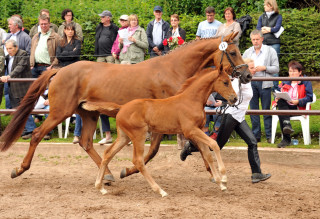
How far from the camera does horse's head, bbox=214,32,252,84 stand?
26.4ft

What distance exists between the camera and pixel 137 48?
38.4 ft

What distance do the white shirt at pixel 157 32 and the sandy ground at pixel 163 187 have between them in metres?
2.81

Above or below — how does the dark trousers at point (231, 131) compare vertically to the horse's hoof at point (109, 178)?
above

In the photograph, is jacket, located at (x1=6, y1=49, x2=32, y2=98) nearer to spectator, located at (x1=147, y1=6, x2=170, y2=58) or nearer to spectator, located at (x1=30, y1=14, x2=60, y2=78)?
spectator, located at (x1=30, y1=14, x2=60, y2=78)

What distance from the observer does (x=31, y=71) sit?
39.9ft

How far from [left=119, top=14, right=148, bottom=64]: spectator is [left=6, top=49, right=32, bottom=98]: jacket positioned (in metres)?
1.82

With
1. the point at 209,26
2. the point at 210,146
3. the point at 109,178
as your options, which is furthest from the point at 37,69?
the point at 210,146

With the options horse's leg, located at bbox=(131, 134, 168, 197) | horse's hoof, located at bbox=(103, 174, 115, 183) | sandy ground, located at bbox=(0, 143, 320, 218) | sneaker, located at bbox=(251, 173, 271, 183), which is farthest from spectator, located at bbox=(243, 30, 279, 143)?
horse's leg, located at bbox=(131, 134, 168, 197)

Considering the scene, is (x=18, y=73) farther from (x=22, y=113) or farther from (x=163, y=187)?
(x=163, y=187)

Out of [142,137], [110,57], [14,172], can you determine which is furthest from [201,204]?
[110,57]

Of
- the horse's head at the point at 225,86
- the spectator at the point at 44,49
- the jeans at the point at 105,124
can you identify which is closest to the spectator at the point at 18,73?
the spectator at the point at 44,49

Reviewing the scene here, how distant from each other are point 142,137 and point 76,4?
9598 mm

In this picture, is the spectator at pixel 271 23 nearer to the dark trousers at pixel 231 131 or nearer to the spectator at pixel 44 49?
the dark trousers at pixel 231 131

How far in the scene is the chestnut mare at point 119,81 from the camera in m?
8.23
